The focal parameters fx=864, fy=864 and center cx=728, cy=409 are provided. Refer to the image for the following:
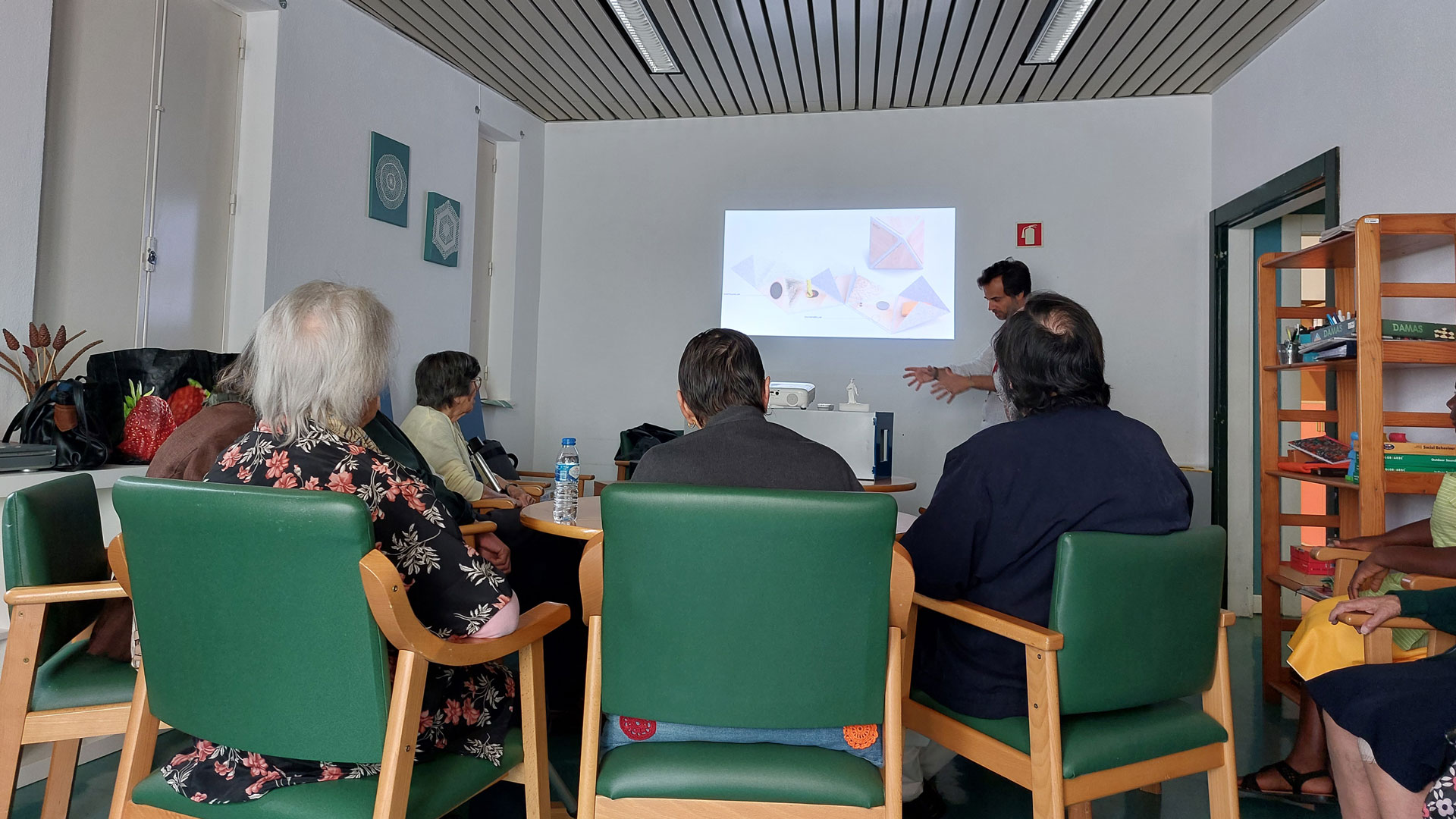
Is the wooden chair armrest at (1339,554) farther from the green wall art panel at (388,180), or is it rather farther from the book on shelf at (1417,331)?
the green wall art panel at (388,180)

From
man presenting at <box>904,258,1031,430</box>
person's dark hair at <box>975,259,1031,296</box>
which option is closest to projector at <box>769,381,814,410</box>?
man presenting at <box>904,258,1031,430</box>

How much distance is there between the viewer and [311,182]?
3789 millimetres

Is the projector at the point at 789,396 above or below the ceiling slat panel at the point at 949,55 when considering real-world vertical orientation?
below

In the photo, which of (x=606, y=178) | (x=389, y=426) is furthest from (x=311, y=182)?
(x=606, y=178)

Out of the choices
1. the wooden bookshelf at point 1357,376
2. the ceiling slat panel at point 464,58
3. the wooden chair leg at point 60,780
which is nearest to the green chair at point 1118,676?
the wooden bookshelf at point 1357,376

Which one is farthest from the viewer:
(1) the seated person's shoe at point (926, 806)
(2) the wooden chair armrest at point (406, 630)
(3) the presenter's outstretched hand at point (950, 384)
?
(3) the presenter's outstretched hand at point (950, 384)

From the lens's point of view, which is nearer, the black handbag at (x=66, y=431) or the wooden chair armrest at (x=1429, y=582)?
the wooden chair armrest at (x=1429, y=582)

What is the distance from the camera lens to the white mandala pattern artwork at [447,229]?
463 cm

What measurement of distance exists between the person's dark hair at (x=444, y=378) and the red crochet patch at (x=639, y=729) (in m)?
2.15

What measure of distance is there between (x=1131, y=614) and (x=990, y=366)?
10.8 feet

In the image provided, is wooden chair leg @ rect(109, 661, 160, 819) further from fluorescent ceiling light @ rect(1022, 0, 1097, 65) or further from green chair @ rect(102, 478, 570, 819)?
fluorescent ceiling light @ rect(1022, 0, 1097, 65)

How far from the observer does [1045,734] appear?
4.88 ft

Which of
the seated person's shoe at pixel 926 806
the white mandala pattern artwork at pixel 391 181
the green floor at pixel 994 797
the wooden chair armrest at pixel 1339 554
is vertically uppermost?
the white mandala pattern artwork at pixel 391 181

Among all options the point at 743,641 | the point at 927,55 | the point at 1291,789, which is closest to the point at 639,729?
the point at 743,641
